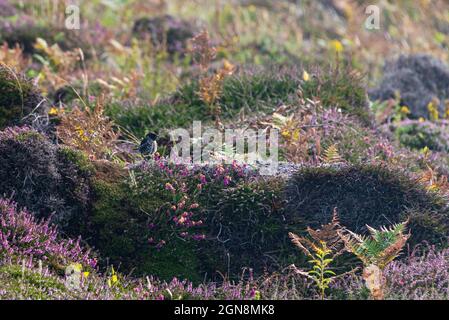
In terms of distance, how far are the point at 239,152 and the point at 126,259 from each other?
201cm

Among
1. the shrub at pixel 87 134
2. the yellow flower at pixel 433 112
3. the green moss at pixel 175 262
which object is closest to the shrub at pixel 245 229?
the green moss at pixel 175 262

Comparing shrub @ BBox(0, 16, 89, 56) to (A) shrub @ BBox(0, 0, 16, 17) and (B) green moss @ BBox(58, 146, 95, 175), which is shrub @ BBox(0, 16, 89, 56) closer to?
(A) shrub @ BBox(0, 0, 16, 17)

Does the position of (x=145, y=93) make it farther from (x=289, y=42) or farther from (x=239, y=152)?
(x=289, y=42)

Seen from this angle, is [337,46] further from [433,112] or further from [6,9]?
[6,9]

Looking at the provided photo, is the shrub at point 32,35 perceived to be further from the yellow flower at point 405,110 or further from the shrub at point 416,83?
the yellow flower at point 405,110

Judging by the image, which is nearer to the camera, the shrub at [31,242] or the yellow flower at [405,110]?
the shrub at [31,242]

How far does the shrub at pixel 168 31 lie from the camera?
1485 cm

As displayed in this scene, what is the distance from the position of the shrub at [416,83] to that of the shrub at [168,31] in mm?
3594

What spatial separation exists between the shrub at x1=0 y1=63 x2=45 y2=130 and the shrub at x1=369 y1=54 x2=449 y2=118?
Result: 6.00 meters

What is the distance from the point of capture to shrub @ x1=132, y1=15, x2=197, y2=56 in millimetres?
14852

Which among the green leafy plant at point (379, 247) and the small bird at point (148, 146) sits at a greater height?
the small bird at point (148, 146)

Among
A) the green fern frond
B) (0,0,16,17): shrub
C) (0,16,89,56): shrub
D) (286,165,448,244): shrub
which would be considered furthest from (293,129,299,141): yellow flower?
(0,0,16,17): shrub

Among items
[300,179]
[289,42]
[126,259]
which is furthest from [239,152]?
[289,42]
